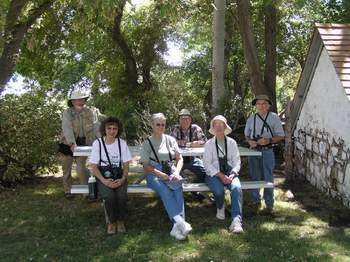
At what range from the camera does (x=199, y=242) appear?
223 inches

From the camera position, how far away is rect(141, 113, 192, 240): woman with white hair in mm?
6035

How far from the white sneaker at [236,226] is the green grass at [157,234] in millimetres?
91

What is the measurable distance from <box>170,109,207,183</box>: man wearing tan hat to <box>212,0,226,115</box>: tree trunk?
337 cm

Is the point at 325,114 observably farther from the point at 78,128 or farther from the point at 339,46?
the point at 78,128

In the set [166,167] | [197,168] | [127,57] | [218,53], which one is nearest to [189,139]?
[197,168]

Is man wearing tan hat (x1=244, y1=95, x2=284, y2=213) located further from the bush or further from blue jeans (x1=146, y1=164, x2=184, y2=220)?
the bush

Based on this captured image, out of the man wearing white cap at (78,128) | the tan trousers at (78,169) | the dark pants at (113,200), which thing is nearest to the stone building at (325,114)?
the dark pants at (113,200)

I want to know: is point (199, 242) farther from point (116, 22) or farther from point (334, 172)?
point (116, 22)

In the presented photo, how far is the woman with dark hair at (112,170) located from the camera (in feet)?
19.7

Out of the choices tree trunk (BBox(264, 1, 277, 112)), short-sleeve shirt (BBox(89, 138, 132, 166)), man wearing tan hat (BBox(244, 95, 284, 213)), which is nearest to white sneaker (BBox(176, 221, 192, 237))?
short-sleeve shirt (BBox(89, 138, 132, 166))

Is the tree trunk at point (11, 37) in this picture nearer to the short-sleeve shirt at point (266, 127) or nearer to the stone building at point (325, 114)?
the short-sleeve shirt at point (266, 127)

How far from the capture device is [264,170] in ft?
23.3

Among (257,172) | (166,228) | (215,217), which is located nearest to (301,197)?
(257,172)

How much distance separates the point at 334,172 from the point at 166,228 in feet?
9.90
